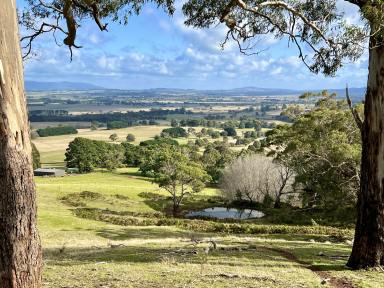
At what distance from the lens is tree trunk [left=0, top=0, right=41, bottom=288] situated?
6191 millimetres

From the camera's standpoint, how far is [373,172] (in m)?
11.3

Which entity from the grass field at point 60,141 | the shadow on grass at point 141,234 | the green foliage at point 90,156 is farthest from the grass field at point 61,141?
the shadow on grass at point 141,234

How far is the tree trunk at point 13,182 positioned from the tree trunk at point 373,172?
814cm

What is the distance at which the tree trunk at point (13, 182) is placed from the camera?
20.3 ft

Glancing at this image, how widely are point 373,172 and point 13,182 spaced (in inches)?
333

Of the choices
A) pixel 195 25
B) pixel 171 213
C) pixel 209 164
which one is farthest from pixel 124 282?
pixel 209 164

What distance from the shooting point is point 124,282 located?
9.05m

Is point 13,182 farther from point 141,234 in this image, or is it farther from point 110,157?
point 110,157

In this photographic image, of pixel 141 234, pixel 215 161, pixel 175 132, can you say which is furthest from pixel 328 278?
pixel 175 132

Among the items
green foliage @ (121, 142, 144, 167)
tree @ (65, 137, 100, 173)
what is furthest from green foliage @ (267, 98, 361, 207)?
green foliage @ (121, 142, 144, 167)

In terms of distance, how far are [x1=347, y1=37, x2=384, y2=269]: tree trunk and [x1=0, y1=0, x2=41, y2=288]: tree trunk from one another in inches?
320

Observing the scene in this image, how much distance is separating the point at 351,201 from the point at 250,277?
27826 mm

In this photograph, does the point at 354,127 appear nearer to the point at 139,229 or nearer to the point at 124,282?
the point at 139,229

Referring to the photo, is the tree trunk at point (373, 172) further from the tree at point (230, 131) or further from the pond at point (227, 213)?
the tree at point (230, 131)
